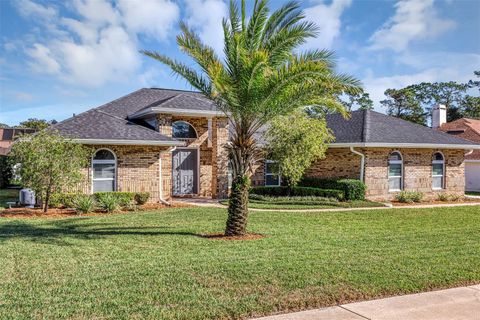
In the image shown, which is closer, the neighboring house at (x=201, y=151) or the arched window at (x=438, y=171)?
the neighboring house at (x=201, y=151)

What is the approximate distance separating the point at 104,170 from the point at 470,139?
26029 millimetres

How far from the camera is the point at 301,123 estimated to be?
18828 millimetres

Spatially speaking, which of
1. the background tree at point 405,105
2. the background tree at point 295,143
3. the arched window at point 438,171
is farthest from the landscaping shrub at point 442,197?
the background tree at point 405,105

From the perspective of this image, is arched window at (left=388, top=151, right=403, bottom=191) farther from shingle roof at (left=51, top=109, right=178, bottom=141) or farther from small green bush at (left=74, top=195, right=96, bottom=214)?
small green bush at (left=74, top=195, right=96, bottom=214)

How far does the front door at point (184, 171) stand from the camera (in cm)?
2011

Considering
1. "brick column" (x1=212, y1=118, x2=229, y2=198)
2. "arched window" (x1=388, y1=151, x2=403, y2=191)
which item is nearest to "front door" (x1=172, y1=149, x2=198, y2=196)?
"brick column" (x1=212, y1=118, x2=229, y2=198)

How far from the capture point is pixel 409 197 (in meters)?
19.7

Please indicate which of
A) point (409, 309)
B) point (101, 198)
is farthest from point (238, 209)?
point (101, 198)

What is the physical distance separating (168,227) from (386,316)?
24.7ft

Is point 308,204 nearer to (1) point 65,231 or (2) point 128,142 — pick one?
(2) point 128,142

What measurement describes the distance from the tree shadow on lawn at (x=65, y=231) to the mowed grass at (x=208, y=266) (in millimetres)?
26

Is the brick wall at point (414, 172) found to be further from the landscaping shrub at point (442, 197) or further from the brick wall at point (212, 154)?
the brick wall at point (212, 154)

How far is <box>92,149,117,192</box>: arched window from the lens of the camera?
16547 millimetres

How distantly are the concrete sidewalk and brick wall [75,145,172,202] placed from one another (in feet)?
42.1
